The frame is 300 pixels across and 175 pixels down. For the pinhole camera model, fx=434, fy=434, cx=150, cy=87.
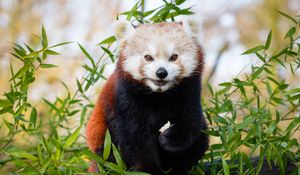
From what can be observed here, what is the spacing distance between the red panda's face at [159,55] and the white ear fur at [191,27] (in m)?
0.03

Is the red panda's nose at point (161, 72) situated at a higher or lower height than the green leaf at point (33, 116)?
higher

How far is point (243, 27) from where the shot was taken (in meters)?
9.76

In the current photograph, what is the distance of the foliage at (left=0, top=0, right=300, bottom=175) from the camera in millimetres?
2012

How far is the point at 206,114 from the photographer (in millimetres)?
2639

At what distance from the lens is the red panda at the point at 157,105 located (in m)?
2.23

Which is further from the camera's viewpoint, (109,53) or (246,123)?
(109,53)

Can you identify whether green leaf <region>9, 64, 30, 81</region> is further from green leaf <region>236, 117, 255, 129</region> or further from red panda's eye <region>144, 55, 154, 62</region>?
green leaf <region>236, 117, 255, 129</region>

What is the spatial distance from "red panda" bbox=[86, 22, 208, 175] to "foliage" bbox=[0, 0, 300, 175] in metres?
0.12

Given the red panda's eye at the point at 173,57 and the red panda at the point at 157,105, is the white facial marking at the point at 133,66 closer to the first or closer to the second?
the red panda at the point at 157,105

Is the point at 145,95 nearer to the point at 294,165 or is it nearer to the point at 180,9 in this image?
the point at 180,9

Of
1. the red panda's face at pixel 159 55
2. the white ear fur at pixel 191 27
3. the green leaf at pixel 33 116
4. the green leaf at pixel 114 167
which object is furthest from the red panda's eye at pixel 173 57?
the green leaf at pixel 33 116

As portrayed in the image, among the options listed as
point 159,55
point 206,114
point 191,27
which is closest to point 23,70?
point 159,55

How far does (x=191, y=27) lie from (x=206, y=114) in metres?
0.54

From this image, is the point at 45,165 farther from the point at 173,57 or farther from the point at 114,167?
the point at 173,57
